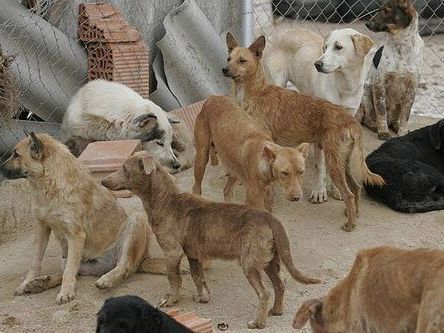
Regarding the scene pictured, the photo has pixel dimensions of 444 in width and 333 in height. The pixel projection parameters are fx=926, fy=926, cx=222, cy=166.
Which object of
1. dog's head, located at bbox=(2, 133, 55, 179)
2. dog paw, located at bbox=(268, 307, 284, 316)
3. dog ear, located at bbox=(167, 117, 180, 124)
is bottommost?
dog ear, located at bbox=(167, 117, 180, 124)

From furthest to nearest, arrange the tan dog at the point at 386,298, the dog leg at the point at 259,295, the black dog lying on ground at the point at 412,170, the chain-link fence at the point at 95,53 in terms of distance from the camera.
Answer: the chain-link fence at the point at 95,53 → the black dog lying on ground at the point at 412,170 → the dog leg at the point at 259,295 → the tan dog at the point at 386,298

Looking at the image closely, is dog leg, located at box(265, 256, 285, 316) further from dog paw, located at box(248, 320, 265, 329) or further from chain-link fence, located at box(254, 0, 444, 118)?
chain-link fence, located at box(254, 0, 444, 118)

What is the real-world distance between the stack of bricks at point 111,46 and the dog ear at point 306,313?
208 inches

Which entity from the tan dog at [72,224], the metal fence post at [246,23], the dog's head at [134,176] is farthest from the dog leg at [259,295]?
the metal fence post at [246,23]

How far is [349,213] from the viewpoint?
761 centimetres

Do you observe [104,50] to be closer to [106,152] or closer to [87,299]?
[106,152]

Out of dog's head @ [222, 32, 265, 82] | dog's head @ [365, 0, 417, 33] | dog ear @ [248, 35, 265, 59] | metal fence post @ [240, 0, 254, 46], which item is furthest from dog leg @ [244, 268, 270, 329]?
metal fence post @ [240, 0, 254, 46]

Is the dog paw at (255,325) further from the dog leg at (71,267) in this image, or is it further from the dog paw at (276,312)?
the dog leg at (71,267)

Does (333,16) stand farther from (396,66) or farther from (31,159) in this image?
(31,159)

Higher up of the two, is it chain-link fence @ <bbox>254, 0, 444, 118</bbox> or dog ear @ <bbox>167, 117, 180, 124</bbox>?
dog ear @ <bbox>167, 117, 180, 124</bbox>

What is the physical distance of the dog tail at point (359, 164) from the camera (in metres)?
7.70

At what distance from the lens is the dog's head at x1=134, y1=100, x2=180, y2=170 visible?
29.3 feet

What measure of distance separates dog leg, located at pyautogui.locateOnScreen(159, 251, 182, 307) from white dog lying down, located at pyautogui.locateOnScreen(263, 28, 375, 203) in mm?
2277

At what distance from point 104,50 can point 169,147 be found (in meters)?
1.31
